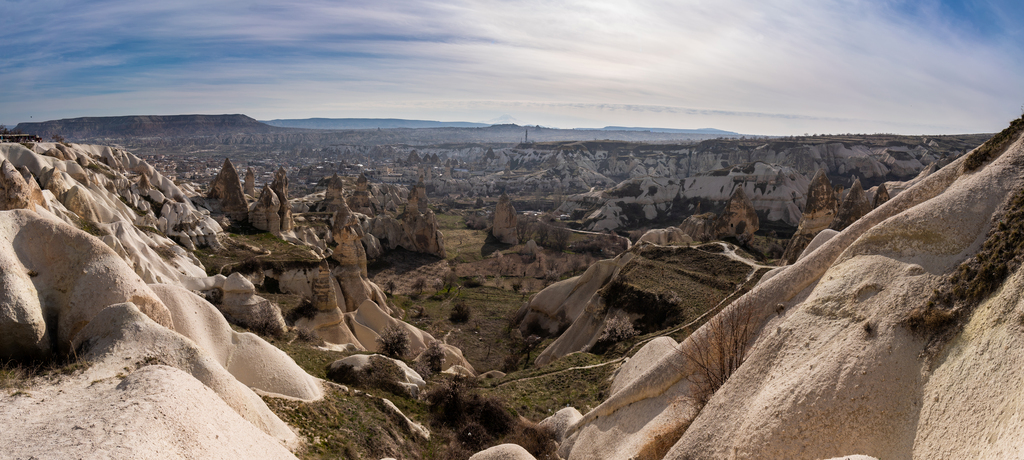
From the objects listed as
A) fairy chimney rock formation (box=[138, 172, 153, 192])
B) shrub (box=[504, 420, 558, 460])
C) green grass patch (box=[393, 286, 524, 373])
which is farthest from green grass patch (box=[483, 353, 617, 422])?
fairy chimney rock formation (box=[138, 172, 153, 192])

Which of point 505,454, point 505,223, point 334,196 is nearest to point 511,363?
point 505,454

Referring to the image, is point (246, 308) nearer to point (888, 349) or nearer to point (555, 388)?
point (555, 388)

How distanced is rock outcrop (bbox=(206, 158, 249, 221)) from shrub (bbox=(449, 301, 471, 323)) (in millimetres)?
Answer: 16678

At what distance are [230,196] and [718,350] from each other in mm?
37906

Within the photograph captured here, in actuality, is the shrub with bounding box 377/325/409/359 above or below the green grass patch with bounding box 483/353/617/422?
above

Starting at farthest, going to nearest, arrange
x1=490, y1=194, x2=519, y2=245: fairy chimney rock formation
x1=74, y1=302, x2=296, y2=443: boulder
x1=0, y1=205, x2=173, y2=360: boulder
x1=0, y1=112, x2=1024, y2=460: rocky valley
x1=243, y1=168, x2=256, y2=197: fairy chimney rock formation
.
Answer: x1=490, y1=194, x2=519, y2=245: fairy chimney rock formation → x1=243, y1=168, x2=256, y2=197: fairy chimney rock formation → x1=0, y1=205, x2=173, y2=360: boulder → x1=74, y1=302, x2=296, y2=443: boulder → x1=0, y1=112, x2=1024, y2=460: rocky valley

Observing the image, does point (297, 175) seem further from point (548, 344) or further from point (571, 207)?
point (548, 344)

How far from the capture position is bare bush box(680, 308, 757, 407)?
37.3 ft

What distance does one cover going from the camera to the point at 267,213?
39.0 metres

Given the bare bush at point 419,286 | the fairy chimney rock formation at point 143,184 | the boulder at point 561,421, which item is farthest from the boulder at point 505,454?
the bare bush at point 419,286

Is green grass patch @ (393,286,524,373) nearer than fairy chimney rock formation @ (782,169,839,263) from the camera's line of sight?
Yes

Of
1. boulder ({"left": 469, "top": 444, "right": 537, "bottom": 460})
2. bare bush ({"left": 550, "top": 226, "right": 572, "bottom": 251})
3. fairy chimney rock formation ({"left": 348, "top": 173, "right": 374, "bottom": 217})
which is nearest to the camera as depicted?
boulder ({"left": 469, "top": 444, "right": 537, "bottom": 460})

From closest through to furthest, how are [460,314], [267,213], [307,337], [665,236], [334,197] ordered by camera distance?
[307,337] → [460,314] → [267,213] → [665,236] → [334,197]

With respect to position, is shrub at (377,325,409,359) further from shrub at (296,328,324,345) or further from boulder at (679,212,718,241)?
boulder at (679,212,718,241)
